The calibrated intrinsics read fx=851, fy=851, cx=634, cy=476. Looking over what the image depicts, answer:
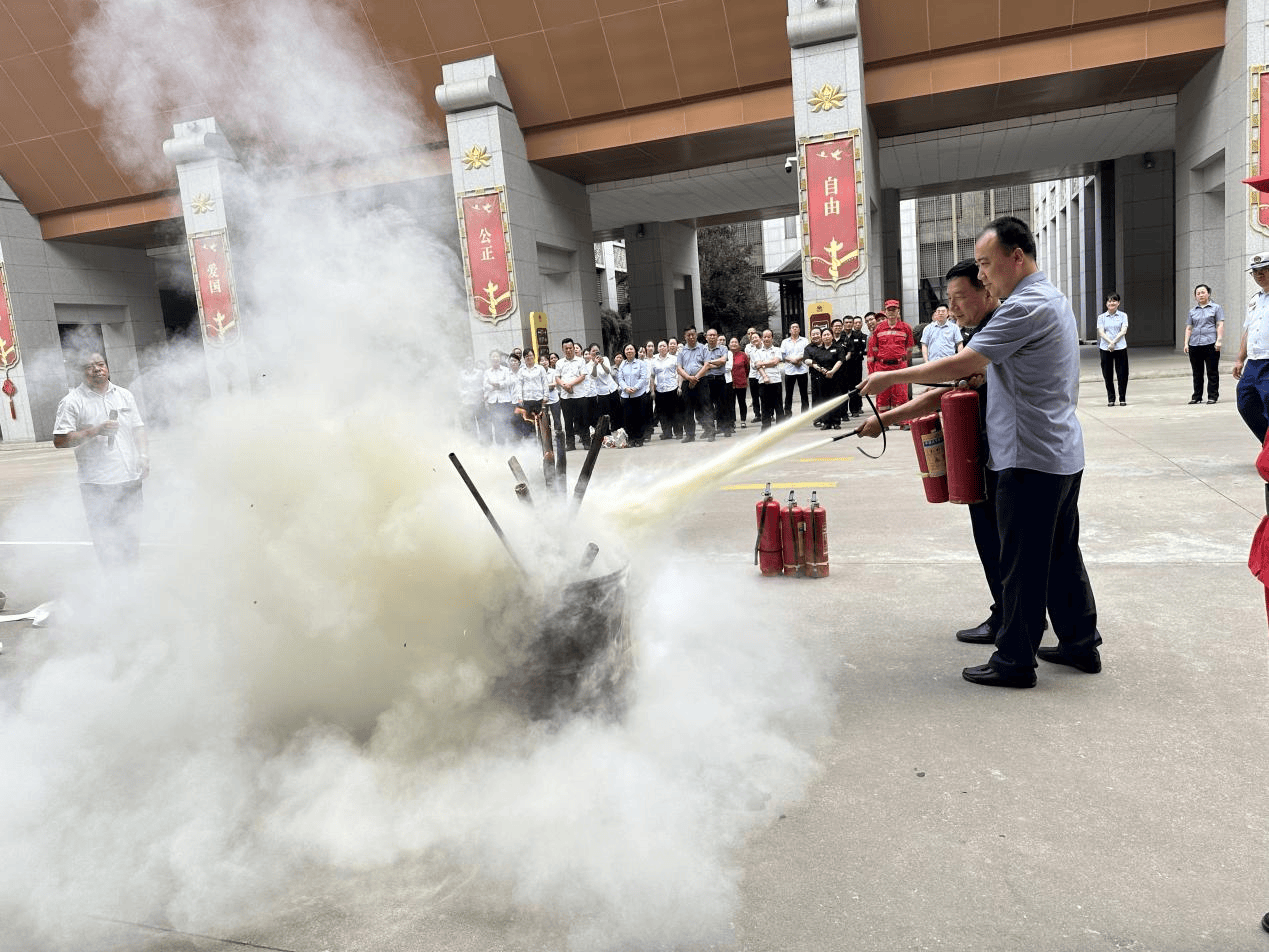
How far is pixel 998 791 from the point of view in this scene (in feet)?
8.77

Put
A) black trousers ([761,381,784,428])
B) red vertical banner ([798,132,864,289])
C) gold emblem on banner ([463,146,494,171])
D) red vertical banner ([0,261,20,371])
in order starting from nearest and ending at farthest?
black trousers ([761,381,784,428]) → red vertical banner ([798,132,864,289]) → gold emblem on banner ([463,146,494,171]) → red vertical banner ([0,261,20,371])

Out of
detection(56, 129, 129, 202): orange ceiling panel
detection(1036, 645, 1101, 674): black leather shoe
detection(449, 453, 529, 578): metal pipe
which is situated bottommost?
detection(1036, 645, 1101, 674): black leather shoe

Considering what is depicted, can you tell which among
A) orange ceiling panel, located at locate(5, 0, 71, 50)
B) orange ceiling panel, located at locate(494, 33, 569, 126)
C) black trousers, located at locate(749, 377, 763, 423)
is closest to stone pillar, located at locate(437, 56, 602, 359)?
orange ceiling panel, located at locate(494, 33, 569, 126)

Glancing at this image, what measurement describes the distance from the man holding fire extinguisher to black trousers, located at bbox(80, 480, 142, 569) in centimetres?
479

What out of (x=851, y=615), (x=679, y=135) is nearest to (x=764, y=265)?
(x=679, y=135)

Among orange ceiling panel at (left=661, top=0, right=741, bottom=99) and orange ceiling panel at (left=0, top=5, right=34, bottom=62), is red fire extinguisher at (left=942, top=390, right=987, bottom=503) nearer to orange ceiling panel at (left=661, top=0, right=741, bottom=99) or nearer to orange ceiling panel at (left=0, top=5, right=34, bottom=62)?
orange ceiling panel at (left=0, top=5, right=34, bottom=62)

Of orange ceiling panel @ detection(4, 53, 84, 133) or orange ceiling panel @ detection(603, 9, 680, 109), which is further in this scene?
orange ceiling panel @ detection(603, 9, 680, 109)

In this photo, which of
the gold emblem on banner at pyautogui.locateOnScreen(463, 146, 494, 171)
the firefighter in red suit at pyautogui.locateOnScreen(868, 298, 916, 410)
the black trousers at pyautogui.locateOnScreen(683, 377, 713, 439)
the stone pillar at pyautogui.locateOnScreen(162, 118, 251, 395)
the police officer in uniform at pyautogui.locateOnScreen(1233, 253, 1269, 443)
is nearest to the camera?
the stone pillar at pyautogui.locateOnScreen(162, 118, 251, 395)

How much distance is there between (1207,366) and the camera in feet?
37.7

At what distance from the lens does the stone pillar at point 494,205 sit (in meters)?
16.4

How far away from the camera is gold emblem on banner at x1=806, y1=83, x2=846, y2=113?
49.9 ft

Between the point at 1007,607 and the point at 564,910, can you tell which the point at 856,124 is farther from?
the point at 564,910

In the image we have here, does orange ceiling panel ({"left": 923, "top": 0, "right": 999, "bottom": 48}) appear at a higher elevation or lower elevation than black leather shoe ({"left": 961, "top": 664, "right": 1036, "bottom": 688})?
higher

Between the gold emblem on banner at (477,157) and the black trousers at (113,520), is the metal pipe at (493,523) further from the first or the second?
the gold emblem on banner at (477,157)
